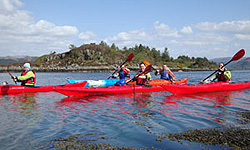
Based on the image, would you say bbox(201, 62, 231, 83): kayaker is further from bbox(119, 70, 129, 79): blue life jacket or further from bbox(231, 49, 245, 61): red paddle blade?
bbox(119, 70, 129, 79): blue life jacket

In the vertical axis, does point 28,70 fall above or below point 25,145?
above

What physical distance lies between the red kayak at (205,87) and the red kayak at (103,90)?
6.24 ft

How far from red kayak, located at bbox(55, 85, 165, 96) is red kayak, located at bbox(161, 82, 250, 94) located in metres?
1.90

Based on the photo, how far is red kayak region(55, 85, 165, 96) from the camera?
11.3 m

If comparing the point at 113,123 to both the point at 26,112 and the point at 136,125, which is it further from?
the point at 26,112

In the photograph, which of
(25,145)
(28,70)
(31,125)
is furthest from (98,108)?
(28,70)

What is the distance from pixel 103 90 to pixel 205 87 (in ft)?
21.0

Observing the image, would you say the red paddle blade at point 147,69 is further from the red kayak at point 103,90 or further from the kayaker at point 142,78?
the red kayak at point 103,90

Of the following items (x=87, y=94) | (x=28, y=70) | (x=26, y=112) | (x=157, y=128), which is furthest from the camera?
(x=28, y=70)

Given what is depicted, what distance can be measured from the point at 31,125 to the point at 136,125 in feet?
10.2

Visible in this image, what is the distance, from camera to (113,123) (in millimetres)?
6414

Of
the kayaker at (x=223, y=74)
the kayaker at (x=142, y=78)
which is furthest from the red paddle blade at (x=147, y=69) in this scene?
the kayaker at (x=223, y=74)

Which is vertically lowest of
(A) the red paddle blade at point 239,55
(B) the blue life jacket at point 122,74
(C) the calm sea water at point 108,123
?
(C) the calm sea water at point 108,123

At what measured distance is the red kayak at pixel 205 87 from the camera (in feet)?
39.6
